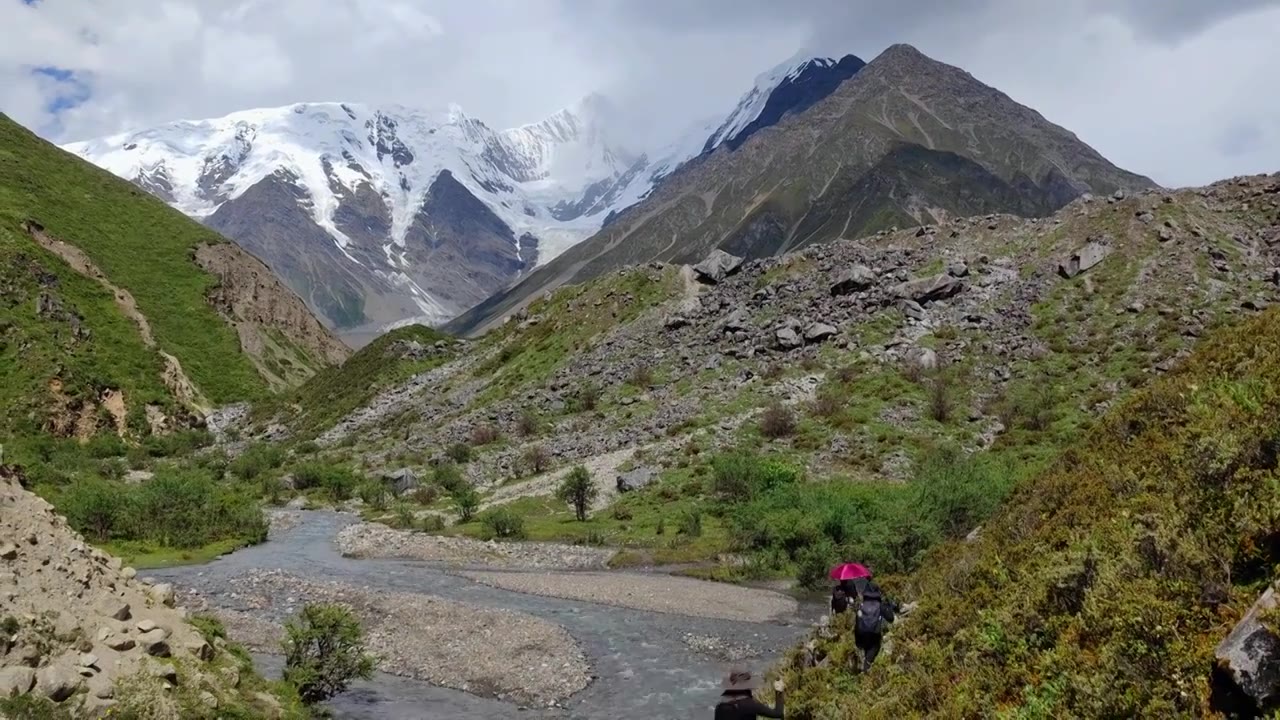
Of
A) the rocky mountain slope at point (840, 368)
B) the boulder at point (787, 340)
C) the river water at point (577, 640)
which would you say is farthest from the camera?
the boulder at point (787, 340)

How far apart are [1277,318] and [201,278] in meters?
186

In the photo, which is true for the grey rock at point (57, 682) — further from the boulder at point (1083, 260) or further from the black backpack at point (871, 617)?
the boulder at point (1083, 260)

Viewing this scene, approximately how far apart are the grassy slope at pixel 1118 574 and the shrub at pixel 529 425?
70071mm

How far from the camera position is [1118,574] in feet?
41.0

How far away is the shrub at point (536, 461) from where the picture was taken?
7850 cm

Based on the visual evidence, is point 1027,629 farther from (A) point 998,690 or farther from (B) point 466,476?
(B) point 466,476

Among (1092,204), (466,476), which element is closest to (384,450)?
(466,476)

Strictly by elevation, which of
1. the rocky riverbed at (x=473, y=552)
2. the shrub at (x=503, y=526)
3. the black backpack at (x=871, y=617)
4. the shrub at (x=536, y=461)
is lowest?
the rocky riverbed at (x=473, y=552)

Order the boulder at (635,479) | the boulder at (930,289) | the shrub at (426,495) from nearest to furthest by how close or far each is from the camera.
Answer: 1. the boulder at (635,479)
2. the shrub at (426,495)
3. the boulder at (930,289)

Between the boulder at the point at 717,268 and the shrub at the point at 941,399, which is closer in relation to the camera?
the shrub at the point at 941,399

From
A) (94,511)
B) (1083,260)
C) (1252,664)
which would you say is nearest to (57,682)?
(1252,664)

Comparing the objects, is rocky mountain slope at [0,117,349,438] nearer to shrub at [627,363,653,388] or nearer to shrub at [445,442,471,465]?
shrub at [445,442,471,465]

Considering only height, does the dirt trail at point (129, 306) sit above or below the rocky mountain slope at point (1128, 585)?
above

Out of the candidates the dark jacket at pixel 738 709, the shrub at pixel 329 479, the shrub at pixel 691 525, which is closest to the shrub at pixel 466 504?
the shrub at pixel 329 479
